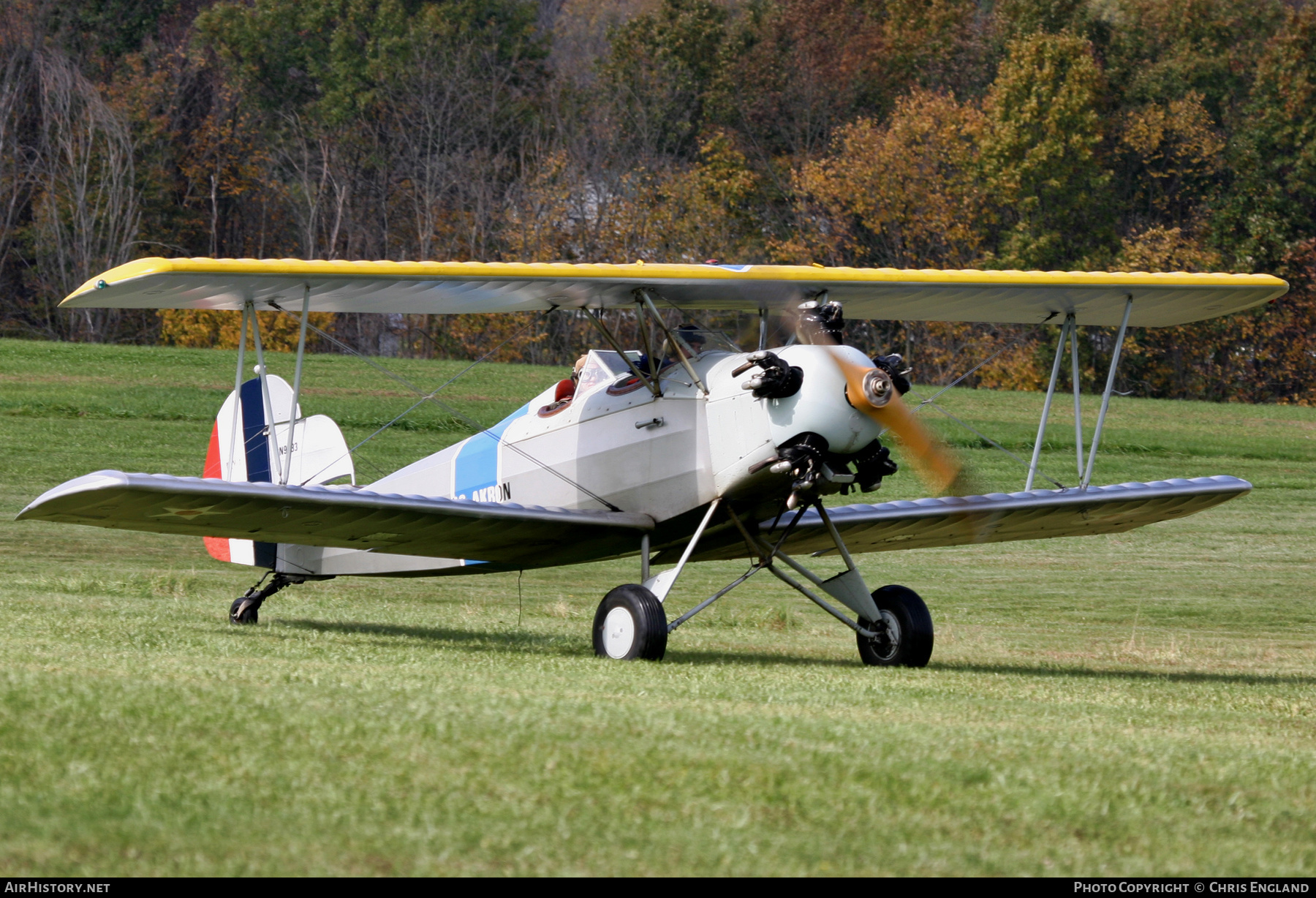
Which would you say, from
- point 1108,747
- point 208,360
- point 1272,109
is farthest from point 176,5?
point 1108,747

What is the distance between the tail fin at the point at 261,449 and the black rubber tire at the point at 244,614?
0.49m

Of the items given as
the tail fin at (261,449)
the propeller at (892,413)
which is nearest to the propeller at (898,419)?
the propeller at (892,413)

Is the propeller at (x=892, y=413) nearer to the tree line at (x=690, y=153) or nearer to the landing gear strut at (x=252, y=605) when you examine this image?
the landing gear strut at (x=252, y=605)

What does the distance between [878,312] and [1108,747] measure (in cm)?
634

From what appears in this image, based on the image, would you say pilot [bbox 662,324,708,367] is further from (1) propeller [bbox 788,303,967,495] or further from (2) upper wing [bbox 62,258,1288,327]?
(1) propeller [bbox 788,303,967,495]

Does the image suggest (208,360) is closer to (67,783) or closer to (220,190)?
(220,190)

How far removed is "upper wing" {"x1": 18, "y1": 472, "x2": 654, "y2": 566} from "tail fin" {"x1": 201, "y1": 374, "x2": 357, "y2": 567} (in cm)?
190

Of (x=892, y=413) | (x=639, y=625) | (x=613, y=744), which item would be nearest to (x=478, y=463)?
(x=639, y=625)

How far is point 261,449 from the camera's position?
12773 mm

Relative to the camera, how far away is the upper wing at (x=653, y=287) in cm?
955

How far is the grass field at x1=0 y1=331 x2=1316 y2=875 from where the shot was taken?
4.26 meters

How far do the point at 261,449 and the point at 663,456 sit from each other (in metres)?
4.22

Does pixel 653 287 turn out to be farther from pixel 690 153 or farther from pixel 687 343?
pixel 690 153

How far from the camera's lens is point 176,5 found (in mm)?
67250
